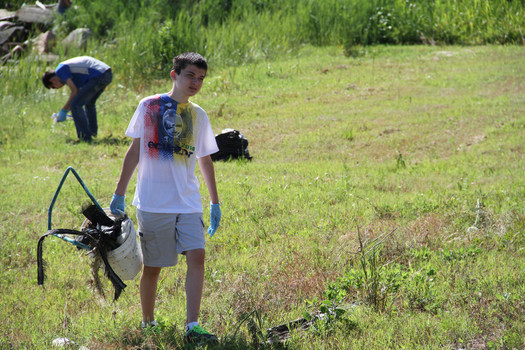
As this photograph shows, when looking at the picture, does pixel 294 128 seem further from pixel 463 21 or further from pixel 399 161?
pixel 463 21

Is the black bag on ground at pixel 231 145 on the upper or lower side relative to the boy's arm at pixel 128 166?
lower

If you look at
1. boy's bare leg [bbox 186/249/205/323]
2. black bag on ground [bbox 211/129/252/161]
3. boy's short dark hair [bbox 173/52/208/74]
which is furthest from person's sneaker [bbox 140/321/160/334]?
black bag on ground [bbox 211/129/252/161]

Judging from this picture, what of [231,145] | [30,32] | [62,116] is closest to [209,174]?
[231,145]

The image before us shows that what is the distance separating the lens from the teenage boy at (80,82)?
35.0 feet

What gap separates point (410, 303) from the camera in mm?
4227

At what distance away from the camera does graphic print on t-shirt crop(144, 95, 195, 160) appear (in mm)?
3715

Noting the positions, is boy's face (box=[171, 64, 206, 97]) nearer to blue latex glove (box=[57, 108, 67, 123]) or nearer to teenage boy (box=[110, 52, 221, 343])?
teenage boy (box=[110, 52, 221, 343])

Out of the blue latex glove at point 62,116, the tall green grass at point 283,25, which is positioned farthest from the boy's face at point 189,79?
the tall green grass at point 283,25

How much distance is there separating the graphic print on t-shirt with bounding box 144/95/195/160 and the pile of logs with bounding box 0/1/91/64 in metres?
14.3

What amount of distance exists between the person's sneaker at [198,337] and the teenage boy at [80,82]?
7.99 meters

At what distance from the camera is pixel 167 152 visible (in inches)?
146

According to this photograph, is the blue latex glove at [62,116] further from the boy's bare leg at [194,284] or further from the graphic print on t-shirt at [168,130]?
the boy's bare leg at [194,284]

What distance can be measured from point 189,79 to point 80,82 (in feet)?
25.8

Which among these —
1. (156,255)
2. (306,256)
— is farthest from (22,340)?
(306,256)
